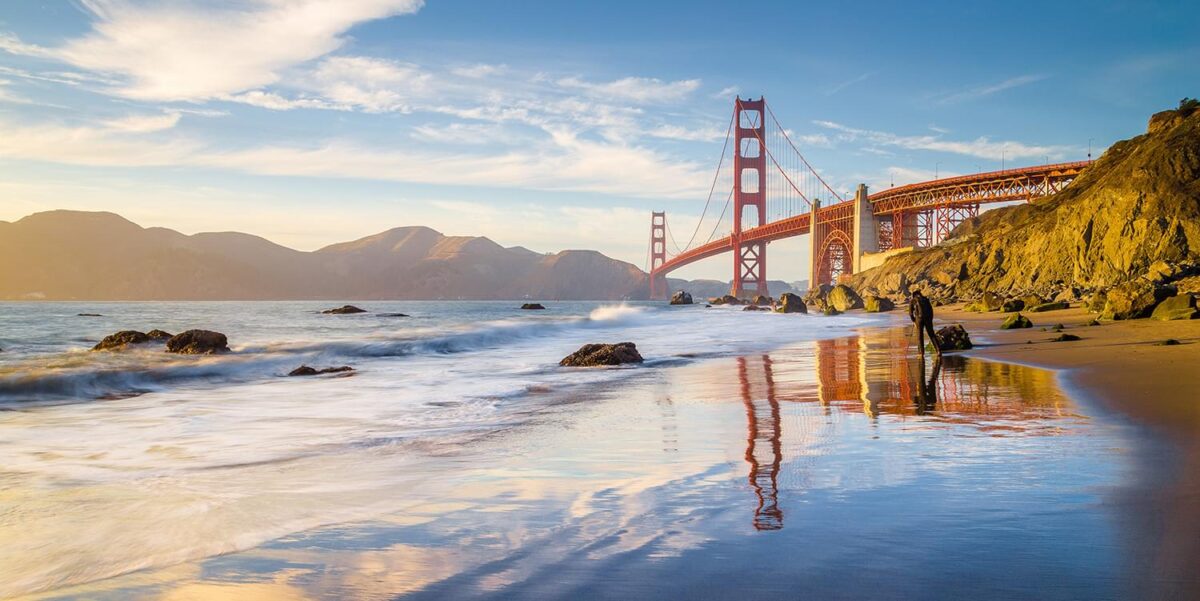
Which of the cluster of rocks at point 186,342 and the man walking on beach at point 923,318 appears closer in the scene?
the man walking on beach at point 923,318

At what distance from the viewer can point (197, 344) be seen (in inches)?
663

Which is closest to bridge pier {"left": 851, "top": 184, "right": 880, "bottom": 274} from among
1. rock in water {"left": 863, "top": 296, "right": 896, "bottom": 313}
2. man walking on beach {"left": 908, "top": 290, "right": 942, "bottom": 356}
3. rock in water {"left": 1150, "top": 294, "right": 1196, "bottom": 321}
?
rock in water {"left": 863, "top": 296, "right": 896, "bottom": 313}

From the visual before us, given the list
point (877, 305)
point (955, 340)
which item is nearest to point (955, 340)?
point (955, 340)

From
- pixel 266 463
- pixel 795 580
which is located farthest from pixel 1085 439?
pixel 266 463

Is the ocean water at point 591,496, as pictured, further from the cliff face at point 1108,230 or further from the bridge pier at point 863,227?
the bridge pier at point 863,227

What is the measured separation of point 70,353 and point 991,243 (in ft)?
149

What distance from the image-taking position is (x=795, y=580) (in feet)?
7.74

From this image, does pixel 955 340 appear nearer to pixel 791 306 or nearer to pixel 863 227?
pixel 791 306

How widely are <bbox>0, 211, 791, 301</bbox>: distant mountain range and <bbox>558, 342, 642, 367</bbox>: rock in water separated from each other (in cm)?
13887

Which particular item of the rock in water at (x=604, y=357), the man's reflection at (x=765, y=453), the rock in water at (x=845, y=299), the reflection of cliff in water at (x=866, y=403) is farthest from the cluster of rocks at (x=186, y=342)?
the rock in water at (x=845, y=299)

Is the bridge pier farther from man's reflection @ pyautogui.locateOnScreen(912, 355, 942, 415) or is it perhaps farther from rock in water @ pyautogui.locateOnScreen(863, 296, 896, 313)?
man's reflection @ pyautogui.locateOnScreen(912, 355, 942, 415)

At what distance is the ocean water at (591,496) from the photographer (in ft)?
8.16

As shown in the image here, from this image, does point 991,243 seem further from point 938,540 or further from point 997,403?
point 938,540

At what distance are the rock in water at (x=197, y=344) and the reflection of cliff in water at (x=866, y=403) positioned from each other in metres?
12.5
